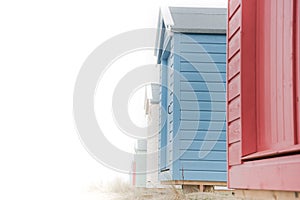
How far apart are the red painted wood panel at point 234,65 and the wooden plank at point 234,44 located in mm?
39

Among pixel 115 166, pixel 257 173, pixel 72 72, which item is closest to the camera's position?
pixel 257 173

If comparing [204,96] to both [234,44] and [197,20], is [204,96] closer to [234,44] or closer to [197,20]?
[197,20]

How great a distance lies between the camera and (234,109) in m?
2.87

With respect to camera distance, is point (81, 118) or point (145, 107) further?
point (145, 107)

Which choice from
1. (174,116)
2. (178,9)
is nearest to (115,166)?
(174,116)

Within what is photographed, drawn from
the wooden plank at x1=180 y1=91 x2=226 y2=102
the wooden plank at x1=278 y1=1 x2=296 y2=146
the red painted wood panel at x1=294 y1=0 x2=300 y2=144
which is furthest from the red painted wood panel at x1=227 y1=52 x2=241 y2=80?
the wooden plank at x1=180 y1=91 x2=226 y2=102

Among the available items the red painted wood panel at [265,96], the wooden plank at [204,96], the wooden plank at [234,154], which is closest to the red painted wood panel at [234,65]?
the red painted wood panel at [265,96]

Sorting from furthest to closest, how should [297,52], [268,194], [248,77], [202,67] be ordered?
[202,67], [248,77], [268,194], [297,52]

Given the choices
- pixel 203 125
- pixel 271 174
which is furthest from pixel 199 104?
pixel 271 174

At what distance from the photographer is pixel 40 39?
21.5ft

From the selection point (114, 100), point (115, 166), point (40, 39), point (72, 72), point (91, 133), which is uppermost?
point (40, 39)

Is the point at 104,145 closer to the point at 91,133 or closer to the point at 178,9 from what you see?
the point at 91,133

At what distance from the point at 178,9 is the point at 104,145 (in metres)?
2.04

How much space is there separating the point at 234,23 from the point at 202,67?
317 cm
